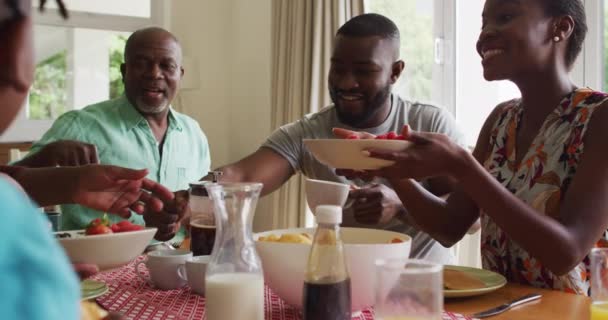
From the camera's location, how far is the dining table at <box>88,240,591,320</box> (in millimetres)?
1134

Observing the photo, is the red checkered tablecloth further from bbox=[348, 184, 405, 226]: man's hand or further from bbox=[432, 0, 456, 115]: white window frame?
bbox=[432, 0, 456, 115]: white window frame

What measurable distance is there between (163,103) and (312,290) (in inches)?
74.0

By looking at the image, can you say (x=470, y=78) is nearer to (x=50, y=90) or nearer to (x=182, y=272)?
(x=182, y=272)

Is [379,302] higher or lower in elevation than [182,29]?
lower

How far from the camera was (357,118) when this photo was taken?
221 cm

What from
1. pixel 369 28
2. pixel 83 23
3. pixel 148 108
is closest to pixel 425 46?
pixel 369 28

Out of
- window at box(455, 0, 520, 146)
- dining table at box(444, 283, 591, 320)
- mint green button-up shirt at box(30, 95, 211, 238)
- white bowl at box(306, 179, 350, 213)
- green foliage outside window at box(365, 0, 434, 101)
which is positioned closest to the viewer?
dining table at box(444, 283, 591, 320)

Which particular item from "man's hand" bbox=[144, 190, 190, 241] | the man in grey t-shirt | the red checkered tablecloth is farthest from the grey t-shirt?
the red checkered tablecloth

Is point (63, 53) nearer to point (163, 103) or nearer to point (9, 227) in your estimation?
point (163, 103)

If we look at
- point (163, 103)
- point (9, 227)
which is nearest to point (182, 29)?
point (163, 103)

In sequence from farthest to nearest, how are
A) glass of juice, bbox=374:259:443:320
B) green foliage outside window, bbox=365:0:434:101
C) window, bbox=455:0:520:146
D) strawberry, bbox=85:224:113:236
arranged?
green foliage outside window, bbox=365:0:434:101, window, bbox=455:0:520:146, strawberry, bbox=85:224:113:236, glass of juice, bbox=374:259:443:320

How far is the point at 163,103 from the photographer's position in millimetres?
2664

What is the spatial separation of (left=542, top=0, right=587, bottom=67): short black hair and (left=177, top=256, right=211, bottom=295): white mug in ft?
3.45

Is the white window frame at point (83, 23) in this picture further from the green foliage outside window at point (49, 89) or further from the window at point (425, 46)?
the window at point (425, 46)
